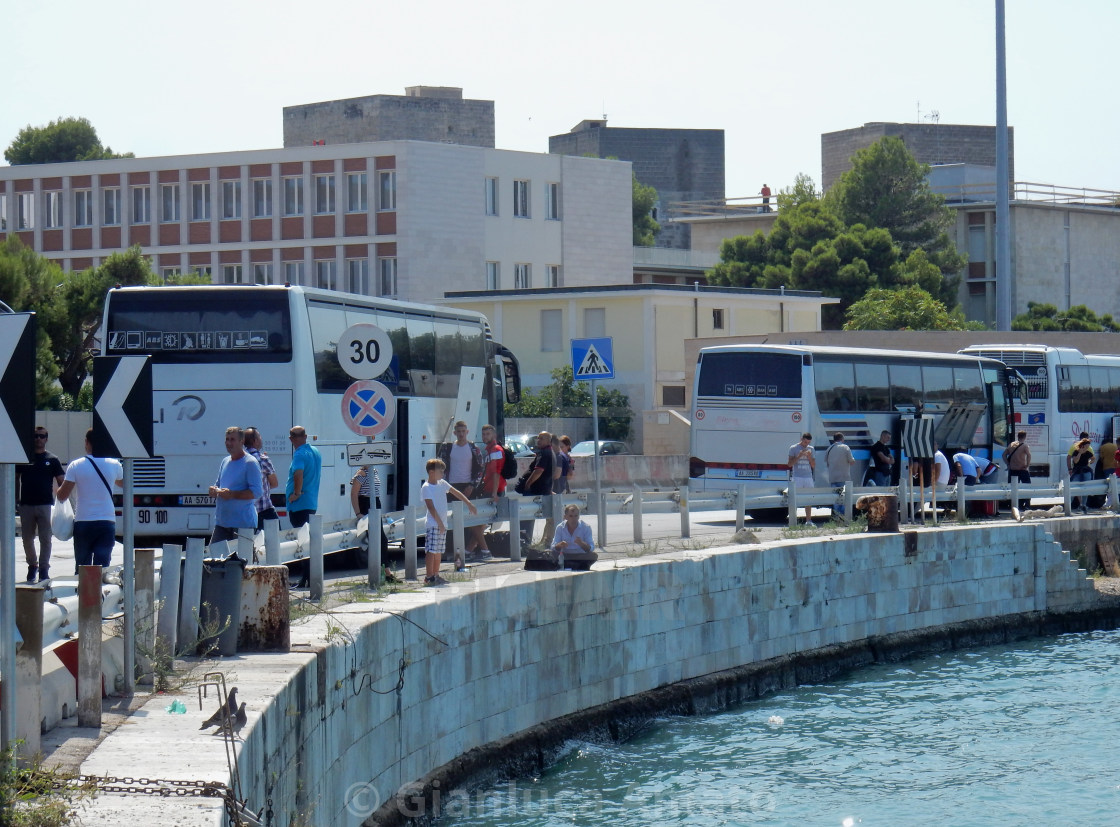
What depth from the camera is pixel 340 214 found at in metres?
59.0

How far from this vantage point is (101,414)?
8188 mm

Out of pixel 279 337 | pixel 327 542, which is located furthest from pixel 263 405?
pixel 327 542

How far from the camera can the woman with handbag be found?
14203mm

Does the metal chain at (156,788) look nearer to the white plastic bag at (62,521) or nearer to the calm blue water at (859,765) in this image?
the calm blue water at (859,765)

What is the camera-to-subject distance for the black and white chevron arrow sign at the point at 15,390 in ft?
21.0

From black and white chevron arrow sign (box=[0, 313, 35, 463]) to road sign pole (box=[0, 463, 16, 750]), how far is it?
0.51 ft

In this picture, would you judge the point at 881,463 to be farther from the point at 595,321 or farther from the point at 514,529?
the point at 595,321

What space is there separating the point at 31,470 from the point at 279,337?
3.07 metres

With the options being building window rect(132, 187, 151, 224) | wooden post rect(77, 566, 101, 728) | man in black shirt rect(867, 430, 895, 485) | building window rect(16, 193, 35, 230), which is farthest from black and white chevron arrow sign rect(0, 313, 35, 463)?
building window rect(16, 193, 35, 230)

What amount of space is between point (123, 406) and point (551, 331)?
44878mm

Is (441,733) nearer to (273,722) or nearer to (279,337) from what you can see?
(273,722)

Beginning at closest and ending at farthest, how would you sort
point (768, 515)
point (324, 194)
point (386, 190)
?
point (768, 515) < point (386, 190) < point (324, 194)

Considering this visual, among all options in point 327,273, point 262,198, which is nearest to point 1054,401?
point 327,273

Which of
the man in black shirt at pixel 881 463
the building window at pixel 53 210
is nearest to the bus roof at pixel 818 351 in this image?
the man in black shirt at pixel 881 463
